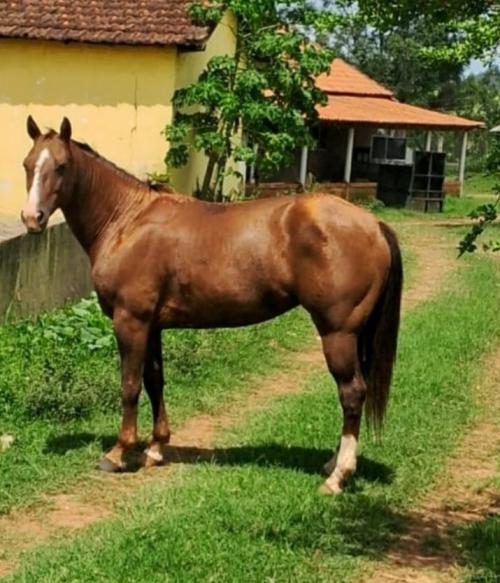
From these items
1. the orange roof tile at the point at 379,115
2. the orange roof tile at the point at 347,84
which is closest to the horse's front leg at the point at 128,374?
the orange roof tile at the point at 379,115

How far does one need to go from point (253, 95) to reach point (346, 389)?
31.9 ft

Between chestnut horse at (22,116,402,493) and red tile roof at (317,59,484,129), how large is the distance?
67.4 ft

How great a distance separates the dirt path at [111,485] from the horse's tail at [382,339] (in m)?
1.20

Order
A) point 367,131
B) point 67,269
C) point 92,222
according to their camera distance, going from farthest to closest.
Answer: point 367,131, point 67,269, point 92,222

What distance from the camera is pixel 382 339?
21.1ft

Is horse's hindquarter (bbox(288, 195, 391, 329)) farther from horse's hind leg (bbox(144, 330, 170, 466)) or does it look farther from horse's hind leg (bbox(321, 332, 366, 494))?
horse's hind leg (bbox(144, 330, 170, 466))

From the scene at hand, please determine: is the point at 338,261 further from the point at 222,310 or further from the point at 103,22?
the point at 103,22

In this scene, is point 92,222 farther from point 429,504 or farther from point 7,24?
point 7,24

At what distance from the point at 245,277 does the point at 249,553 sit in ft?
6.24

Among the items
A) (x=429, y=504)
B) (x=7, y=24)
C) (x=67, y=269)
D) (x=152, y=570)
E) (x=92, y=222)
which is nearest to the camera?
(x=152, y=570)

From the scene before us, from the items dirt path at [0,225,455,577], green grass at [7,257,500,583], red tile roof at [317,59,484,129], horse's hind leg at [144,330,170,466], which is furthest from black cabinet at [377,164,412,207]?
horse's hind leg at [144,330,170,466]

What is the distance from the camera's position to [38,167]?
6.42 metres

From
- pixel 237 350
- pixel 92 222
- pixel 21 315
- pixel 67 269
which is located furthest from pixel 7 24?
pixel 92 222

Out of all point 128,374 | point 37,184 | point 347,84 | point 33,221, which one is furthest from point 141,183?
point 347,84
